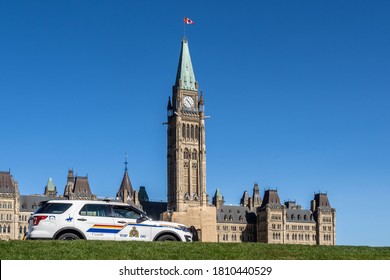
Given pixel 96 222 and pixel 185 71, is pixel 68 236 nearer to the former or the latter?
pixel 96 222

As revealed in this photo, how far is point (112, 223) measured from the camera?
988 inches

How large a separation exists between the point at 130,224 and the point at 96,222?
1.21m

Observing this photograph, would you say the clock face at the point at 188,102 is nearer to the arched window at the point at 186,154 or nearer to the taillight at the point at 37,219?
the arched window at the point at 186,154

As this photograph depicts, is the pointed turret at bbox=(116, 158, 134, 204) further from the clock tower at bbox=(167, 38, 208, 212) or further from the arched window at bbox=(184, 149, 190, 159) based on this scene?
the arched window at bbox=(184, 149, 190, 159)

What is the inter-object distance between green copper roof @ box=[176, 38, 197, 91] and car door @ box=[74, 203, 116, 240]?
426ft

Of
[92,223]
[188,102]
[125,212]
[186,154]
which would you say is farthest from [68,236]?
[188,102]

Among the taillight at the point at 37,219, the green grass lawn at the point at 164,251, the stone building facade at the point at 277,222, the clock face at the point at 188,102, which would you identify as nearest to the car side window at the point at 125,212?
the green grass lawn at the point at 164,251

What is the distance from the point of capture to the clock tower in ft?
483

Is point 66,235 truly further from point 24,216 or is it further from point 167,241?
point 24,216

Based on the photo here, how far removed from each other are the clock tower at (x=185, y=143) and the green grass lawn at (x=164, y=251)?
388 ft

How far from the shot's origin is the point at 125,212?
2539 centimetres

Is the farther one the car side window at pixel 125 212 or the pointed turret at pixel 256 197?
the pointed turret at pixel 256 197

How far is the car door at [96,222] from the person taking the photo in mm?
24812
